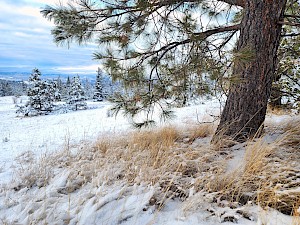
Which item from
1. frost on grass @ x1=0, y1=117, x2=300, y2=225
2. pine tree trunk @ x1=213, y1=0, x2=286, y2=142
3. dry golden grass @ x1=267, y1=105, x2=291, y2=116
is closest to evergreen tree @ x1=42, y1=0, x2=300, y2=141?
pine tree trunk @ x1=213, y1=0, x2=286, y2=142

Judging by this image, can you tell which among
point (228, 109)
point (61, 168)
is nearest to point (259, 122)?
point (228, 109)

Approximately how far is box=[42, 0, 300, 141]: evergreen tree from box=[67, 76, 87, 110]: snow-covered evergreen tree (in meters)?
18.9

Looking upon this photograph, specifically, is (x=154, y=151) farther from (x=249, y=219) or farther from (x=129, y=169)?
(x=249, y=219)

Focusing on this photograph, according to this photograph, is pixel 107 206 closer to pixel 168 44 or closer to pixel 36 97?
pixel 168 44

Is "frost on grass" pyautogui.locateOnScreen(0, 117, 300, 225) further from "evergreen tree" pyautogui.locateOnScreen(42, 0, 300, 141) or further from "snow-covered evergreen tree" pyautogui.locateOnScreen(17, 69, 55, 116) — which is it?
"snow-covered evergreen tree" pyautogui.locateOnScreen(17, 69, 55, 116)

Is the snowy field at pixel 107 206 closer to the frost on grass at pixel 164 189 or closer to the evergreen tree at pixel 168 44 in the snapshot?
the frost on grass at pixel 164 189

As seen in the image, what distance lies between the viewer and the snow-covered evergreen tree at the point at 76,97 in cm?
2117

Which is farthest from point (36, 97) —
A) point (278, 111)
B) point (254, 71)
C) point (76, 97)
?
point (254, 71)

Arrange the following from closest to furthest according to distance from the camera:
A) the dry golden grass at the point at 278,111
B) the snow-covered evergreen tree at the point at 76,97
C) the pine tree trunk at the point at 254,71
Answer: the pine tree trunk at the point at 254,71, the dry golden grass at the point at 278,111, the snow-covered evergreen tree at the point at 76,97

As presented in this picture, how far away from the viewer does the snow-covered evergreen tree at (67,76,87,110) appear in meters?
21.2

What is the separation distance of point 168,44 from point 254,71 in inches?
41.4

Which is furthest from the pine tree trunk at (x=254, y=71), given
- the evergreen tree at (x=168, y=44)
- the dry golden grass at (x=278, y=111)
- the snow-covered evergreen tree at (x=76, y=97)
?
the snow-covered evergreen tree at (x=76, y=97)

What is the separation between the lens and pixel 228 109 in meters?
2.80

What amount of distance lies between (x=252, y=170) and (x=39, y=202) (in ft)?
5.64
